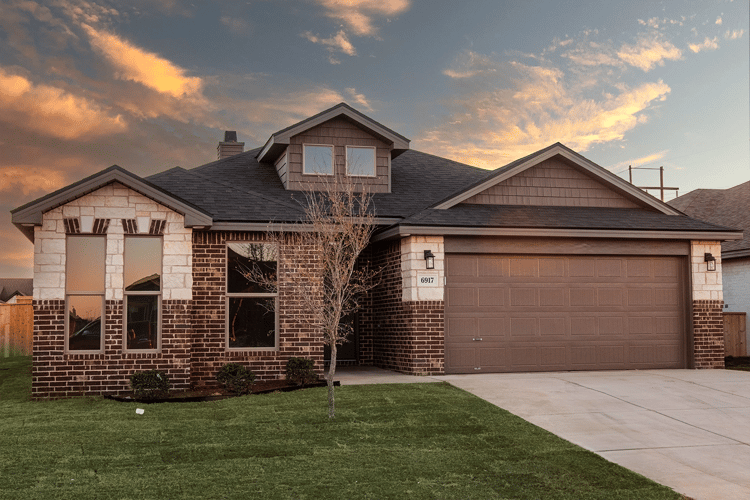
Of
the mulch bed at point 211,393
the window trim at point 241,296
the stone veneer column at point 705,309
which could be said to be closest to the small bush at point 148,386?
the mulch bed at point 211,393

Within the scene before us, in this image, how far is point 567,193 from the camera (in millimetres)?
15727

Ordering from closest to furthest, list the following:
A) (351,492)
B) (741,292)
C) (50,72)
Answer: (351,492) → (50,72) → (741,292)

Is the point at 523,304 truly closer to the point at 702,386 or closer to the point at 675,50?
the point at 702,386

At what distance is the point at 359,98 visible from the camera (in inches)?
835

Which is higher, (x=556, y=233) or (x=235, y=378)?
(x=556, y=233)

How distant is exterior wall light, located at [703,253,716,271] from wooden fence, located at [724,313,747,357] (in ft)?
14.4

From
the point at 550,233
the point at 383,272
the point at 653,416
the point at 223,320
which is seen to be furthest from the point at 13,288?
the point at 653,416

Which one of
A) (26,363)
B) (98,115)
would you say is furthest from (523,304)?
(26,363)

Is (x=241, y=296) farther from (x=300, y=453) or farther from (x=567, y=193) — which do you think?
(x=567, y=193)

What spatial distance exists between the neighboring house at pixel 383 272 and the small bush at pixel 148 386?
25.1 inches

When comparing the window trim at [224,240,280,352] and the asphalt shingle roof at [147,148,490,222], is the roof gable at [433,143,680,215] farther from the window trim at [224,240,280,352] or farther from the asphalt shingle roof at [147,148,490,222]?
the window trim at [224,240,280,352]

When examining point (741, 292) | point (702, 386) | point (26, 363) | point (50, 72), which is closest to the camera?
point (702, 386)

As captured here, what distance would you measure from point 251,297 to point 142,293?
6.65ft

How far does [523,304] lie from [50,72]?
488 inches
